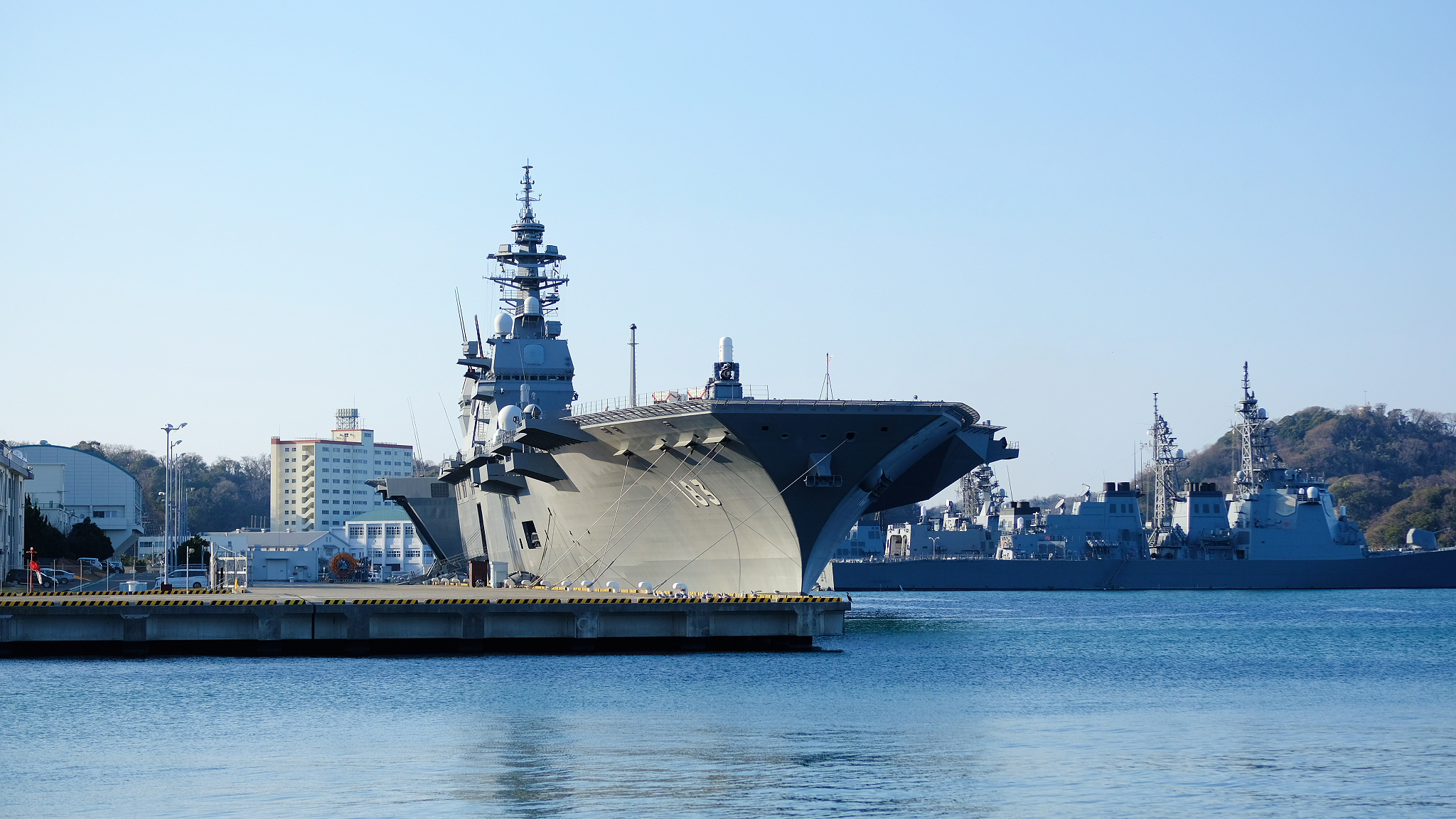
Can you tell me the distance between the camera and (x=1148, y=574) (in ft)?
295

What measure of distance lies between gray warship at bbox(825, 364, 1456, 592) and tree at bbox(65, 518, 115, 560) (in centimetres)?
3996

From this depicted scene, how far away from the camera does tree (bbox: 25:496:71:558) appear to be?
2480 inches

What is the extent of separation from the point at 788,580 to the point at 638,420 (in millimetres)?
5591

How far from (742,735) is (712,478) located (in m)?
18.8

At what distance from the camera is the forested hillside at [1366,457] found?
16100 centimetres

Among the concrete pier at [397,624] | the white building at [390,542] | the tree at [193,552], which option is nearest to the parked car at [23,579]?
the concrete pier at [397,624]

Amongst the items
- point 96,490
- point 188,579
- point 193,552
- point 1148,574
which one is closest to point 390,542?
point 96,490

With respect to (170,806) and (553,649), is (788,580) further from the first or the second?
(170,806)

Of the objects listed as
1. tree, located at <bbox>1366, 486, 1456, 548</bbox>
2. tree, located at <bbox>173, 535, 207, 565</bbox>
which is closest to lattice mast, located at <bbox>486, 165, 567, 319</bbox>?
tree, located at <bbox>173, 535, 207, 565</bbox>

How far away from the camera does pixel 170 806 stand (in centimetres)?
1442

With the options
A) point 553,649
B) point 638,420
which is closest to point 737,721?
point 553,649

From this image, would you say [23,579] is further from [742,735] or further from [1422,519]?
[1422,519]

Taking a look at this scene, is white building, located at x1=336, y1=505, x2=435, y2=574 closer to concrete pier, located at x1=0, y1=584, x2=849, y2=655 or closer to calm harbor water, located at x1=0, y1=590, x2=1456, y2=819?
concrete pier, located at x1=0, y1=584, x2=849, y2=655

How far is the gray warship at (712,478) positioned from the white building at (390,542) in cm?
6060
